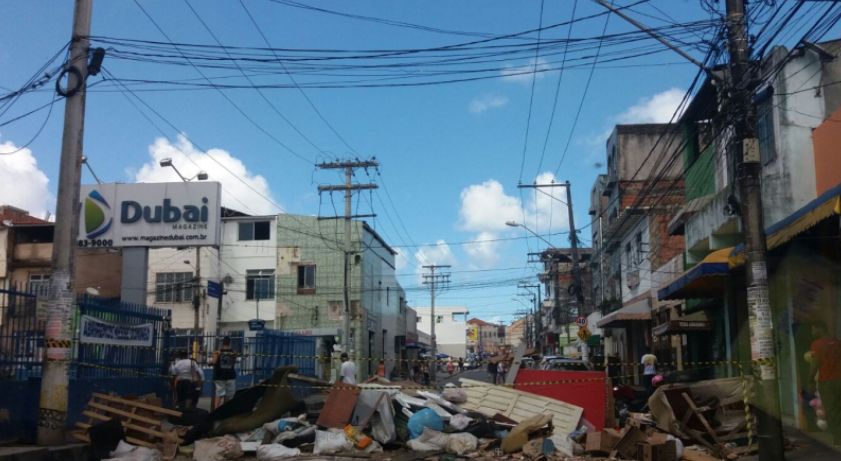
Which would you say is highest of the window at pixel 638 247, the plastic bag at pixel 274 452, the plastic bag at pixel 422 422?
the window at pixel 638 247

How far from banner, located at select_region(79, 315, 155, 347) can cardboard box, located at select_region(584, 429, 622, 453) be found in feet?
28.6

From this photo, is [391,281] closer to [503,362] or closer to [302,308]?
[302,308]

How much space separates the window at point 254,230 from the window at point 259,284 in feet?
6.91

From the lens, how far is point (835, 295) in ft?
44.3

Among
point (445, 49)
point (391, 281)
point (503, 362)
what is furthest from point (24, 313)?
point (391, 281)

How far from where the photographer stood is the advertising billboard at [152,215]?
28672 millimetres

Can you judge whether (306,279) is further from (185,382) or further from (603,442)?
(603,442)

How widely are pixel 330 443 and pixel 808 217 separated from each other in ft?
26.3

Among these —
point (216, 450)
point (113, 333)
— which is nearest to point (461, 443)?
point (216, 450)

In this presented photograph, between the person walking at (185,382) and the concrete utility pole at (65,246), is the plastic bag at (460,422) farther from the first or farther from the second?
the person walking at (185,382)

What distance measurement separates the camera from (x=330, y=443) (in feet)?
41.1

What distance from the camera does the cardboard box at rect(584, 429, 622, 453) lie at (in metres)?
11.6

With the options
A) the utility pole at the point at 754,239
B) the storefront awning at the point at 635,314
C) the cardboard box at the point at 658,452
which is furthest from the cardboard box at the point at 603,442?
the storefront awning at the point at 635,314

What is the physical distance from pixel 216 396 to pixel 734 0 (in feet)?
44.4
